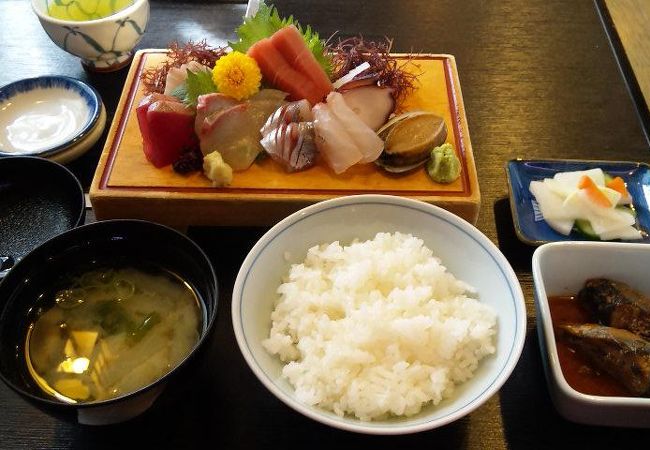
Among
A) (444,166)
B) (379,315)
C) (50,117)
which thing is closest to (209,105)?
(50,117)

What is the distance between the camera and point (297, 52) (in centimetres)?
212

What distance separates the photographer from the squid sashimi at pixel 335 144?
197cm

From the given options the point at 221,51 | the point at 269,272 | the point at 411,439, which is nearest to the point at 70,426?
the point at 269,272

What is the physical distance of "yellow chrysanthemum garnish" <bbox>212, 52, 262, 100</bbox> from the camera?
204cm

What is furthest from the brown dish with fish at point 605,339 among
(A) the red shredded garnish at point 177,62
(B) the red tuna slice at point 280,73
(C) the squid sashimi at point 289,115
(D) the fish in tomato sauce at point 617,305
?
(A) the red shredded garnish at point 177,62

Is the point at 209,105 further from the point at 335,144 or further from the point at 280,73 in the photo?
the point at 335,144

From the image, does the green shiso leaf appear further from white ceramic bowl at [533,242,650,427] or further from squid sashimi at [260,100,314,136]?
white ceramic bowl at [533,242,650,427]

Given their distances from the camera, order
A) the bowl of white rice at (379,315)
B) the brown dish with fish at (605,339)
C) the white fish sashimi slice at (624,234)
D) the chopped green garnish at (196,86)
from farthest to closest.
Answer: the chopped green garnish at (196,86)
the white fish sashimi slice at (624,234)
the brown dish with fish at (605,339)
the bowl of white rice at (379,315)

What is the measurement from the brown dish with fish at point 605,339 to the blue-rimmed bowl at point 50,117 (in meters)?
1.80

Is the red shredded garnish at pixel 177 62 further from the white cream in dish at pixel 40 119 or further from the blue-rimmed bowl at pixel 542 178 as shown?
the blue-rimmed bowl at pixel 542 178

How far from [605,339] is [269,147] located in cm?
121

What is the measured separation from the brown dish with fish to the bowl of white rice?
269 mm

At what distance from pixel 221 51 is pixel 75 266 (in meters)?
1.22

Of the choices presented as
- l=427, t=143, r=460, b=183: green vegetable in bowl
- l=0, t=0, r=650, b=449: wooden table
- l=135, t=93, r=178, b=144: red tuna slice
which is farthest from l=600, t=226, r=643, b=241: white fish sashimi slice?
l=135, t=93, r=178, b=144: red tuna slice
